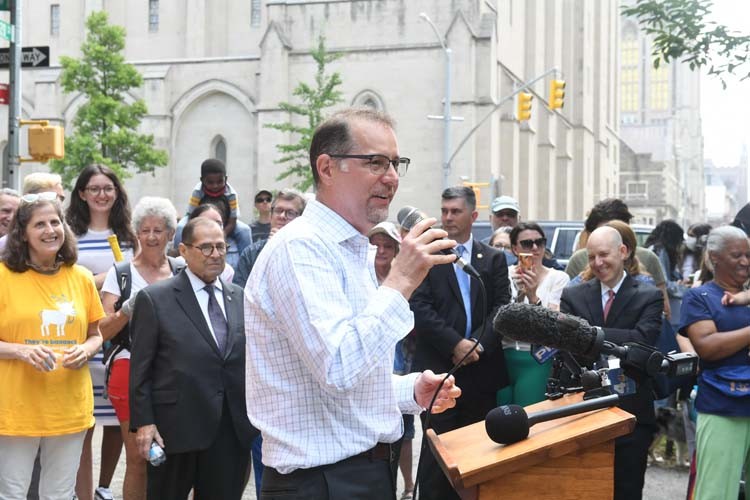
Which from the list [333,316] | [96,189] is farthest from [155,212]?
[333,316]

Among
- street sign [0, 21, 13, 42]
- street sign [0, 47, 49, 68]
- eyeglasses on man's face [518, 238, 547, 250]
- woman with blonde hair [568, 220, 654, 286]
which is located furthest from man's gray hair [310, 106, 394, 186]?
street sign [0, 47, 49, 68]

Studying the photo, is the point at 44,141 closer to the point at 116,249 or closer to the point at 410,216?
the point at 116,249

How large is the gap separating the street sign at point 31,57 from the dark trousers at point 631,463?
42.1 feet

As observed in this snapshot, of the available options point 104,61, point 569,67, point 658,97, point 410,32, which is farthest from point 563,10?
point 658,97

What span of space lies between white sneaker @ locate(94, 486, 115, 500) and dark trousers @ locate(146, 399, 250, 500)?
162 centimetres

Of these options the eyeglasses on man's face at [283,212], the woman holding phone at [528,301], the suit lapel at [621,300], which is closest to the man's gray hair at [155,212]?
the eyeglasses on man's face at [283,212]

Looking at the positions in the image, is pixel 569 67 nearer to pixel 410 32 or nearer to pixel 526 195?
pixel 526 195

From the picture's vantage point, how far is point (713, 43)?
10.9 metres

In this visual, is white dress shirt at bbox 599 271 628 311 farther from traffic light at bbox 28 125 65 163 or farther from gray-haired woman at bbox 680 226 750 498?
traffic light at bbox 28 125 65 163

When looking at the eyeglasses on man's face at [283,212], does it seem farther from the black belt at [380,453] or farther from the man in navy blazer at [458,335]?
the black belt at [380,453]

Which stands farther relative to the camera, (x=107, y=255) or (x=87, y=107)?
(x=87, y=107)

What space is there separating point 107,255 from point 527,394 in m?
3.35

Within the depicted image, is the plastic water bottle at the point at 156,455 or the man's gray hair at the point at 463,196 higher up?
the man's gray hair at the point at 463,196

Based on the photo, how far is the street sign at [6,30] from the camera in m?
16.1
